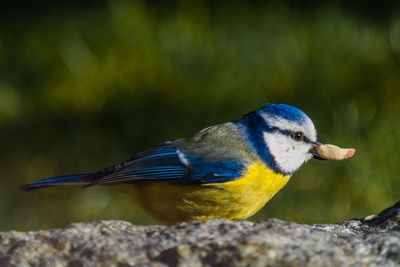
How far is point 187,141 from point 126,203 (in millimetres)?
1327

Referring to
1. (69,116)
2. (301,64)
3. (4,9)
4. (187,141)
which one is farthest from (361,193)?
(4,9)

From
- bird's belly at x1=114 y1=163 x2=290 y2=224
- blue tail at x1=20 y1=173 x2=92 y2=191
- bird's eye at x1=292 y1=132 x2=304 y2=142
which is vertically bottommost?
bird's belly at x1=114 y1=163 x2=290 y2=224

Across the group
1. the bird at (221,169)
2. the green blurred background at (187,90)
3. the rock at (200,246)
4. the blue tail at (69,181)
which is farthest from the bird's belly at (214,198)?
the green blurred background at (187,90)

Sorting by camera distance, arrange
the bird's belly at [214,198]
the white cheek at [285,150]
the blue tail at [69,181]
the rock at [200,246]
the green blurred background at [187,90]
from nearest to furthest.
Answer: the rock at [200,246] → the bird's belly at [214,198] → the white cheek at [285,150] → the blue tail at [69,181] → the green blurred background at [187,90]

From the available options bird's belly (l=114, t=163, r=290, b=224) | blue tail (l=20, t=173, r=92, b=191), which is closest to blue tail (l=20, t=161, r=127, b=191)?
blue tail (l=20, t=173, r=92, b=191)

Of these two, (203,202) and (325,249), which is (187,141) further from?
(325,249)

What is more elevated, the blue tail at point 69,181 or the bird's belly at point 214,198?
the blue tail at point 69,181

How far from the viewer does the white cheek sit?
2508 millimetres

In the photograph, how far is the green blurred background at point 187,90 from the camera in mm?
3773

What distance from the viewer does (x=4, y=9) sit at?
5730 millimetres

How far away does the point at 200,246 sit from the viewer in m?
1.60

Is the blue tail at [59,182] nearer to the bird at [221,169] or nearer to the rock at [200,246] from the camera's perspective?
the bird at [221,169]

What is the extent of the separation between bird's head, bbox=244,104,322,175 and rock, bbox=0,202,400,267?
722 mm

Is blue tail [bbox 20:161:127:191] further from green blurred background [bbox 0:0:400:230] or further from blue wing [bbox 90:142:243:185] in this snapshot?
green blurred background [bbox 0:0:400:230]
